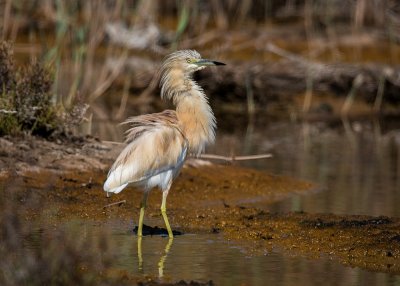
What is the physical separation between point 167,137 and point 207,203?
203cm

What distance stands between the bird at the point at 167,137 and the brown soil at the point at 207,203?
62 centimetres

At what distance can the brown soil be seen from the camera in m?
8.14

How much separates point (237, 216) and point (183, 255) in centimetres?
191

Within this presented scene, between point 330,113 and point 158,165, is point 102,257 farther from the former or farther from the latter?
point 330,113

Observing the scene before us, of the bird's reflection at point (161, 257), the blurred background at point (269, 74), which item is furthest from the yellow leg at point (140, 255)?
the blurred background at point (269, 74)

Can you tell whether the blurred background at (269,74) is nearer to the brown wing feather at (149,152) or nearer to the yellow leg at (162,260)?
the brown wing feather at (149,152)

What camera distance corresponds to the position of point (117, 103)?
744 inches

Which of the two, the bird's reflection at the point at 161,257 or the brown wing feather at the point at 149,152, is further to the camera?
the brown wing feather at the point at 149,152

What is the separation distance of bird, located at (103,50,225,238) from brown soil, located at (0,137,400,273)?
617mm

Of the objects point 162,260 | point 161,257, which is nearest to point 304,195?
point 161,257

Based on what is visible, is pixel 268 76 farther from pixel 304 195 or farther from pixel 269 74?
pixel 304 195

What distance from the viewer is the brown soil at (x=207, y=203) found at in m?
8.14

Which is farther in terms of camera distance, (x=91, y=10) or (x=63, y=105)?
(x=91, y=10)

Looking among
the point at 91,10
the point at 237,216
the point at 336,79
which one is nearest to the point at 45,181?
the point at 237,216
